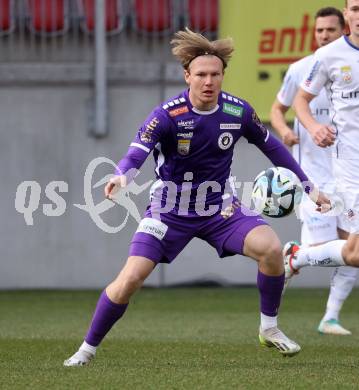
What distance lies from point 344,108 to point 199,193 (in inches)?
43.6

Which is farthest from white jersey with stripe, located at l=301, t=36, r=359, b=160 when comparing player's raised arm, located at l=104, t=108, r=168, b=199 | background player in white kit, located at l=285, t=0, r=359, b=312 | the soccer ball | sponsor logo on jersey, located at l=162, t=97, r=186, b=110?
player's raised arm, located at l=104, t=108, r=168, b=199

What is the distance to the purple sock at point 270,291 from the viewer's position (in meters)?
6.21

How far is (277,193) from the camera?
675cm

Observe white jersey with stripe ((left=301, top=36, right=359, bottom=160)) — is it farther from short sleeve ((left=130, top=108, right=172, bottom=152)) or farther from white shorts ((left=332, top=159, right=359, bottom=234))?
short sleeve ((left=130, top=108, right=172, bottom=152))

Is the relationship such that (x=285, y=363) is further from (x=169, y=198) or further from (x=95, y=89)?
(x=95, y=89)

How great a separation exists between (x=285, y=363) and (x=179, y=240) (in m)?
0.91

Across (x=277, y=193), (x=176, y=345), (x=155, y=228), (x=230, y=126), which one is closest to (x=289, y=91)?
(x=277, y=193)

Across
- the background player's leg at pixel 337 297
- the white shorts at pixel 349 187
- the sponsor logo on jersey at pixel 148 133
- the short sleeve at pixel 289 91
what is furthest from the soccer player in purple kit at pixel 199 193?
the short sleeve at pixel 289 91

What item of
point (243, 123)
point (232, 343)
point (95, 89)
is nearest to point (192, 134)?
point (243, 123)

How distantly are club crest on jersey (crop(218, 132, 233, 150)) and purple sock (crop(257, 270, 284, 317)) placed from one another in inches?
28.1

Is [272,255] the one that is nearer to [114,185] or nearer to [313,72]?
[114,185]

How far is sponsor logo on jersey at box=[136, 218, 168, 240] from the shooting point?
611 centimetres

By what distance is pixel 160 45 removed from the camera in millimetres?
13375

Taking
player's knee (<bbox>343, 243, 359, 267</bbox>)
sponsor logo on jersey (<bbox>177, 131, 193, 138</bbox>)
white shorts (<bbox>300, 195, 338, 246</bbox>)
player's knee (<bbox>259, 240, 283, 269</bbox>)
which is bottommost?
white shorts (<bbox>300, 195, 338, 246</bbox>)
